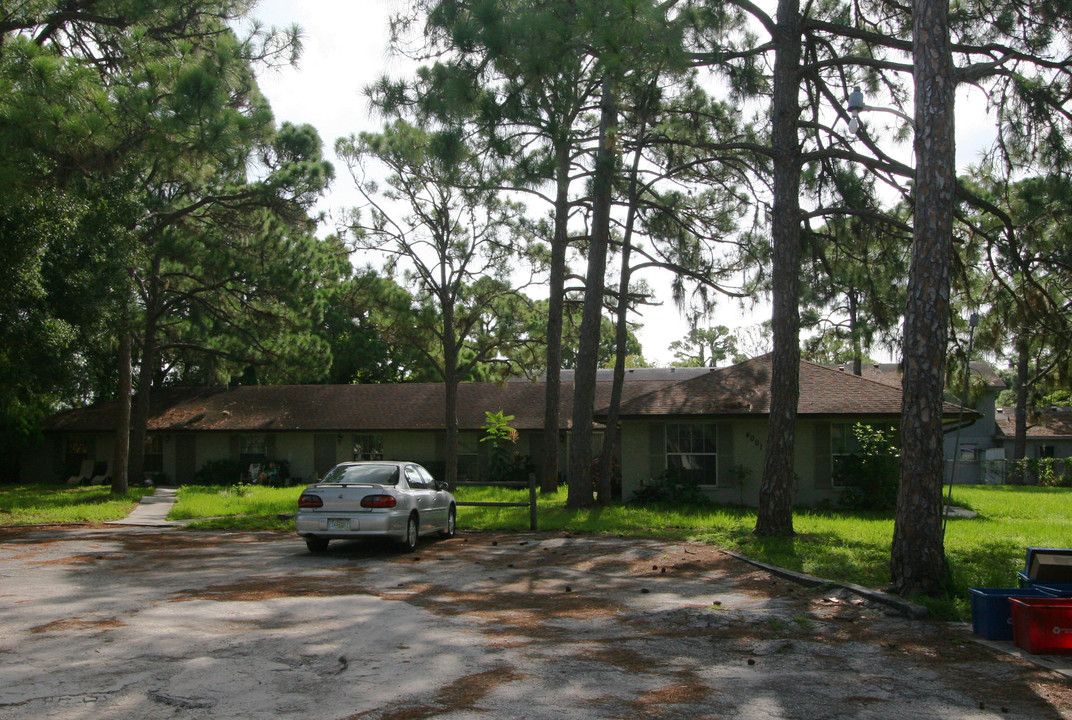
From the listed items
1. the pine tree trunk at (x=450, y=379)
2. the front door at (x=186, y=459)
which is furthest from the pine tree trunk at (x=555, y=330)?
the front door at (x=186, y=459)

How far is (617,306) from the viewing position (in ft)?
81.9

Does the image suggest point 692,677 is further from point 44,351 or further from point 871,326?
point 44,351

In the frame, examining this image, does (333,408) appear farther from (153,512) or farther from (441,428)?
(153,512)

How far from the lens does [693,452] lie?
23578 millimetres

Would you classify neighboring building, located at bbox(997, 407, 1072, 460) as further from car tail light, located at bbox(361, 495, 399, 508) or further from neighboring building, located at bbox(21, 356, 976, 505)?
car tail light, located at bbox(361, 495, 399, 508)

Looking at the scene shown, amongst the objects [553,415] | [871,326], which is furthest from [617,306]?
[871,326]

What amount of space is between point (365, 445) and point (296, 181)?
15.1 m

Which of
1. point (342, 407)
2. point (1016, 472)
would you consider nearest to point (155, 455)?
point (342, 407)

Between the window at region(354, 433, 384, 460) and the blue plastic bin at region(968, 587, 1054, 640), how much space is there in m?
28.2

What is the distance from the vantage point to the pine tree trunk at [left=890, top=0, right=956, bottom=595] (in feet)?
31.5

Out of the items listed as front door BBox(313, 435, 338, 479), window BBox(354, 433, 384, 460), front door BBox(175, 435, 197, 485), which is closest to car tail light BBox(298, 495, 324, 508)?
window BBox(354, 433, 384, 460)

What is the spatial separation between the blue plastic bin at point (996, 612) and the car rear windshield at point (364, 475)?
9005 mm

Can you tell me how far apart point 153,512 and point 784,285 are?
55.3ft

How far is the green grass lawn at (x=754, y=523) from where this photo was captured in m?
11.9
